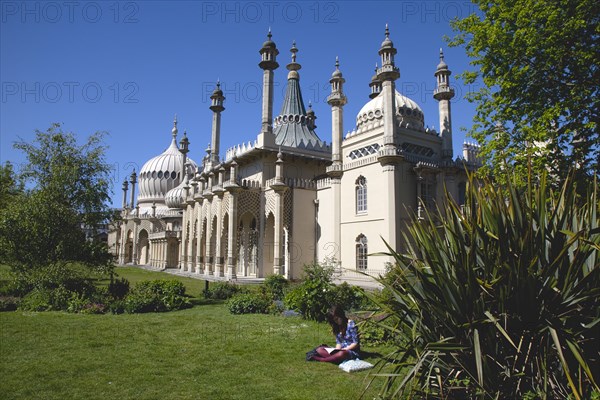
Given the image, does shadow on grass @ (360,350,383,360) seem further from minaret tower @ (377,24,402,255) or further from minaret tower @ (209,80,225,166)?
minaret tower @ (209,80,225,166)

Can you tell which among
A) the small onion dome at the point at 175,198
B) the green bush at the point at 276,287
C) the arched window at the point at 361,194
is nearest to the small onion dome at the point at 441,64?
the arched window at the point at 361,194

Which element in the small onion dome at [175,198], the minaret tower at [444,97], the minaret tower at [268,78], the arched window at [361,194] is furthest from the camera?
the small onion dome at [175,198]

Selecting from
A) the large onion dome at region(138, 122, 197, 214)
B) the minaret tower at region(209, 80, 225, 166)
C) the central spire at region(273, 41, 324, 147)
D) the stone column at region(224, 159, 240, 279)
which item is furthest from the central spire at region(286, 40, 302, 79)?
the large onion dome at region(138, 122, 197, 214)

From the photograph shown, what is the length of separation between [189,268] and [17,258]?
21534 millimetres

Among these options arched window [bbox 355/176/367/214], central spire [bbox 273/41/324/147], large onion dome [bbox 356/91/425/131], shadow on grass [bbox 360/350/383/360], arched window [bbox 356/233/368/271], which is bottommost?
shadow on grass [bbox 360/350/383/360]

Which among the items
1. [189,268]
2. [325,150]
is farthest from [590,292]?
[189,268]

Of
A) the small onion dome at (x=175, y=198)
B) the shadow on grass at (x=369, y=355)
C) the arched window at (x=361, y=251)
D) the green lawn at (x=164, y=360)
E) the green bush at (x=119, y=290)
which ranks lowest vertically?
the shadow on grass at (x=369, y=355)

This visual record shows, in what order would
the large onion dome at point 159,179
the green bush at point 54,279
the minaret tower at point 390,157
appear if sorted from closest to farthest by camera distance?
the green bush at point 54,279, the minaret tower at point 390,157, the large onion dome at point 159,179

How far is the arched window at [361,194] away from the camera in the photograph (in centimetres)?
2234

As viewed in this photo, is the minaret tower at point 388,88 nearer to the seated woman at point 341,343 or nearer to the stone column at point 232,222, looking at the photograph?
the stone column at point 232,222

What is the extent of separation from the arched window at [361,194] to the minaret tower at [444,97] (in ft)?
18.9

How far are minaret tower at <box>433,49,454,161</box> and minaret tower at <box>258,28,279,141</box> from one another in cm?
1116

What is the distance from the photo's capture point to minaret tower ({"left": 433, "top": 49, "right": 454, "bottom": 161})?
24594 mm

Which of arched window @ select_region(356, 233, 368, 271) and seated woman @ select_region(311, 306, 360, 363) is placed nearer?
seated woman @ select_region(311, 306, 360, 363)
